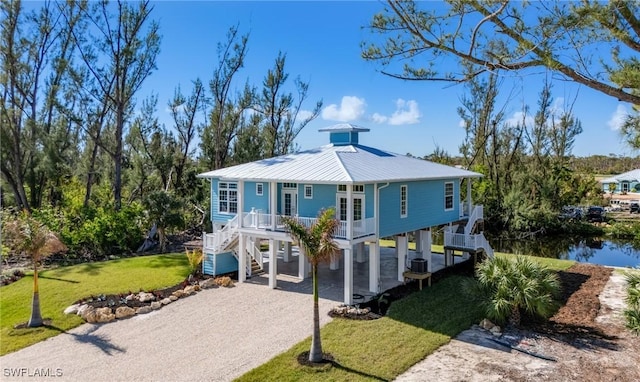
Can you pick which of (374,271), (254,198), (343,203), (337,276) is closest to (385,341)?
(374,271)

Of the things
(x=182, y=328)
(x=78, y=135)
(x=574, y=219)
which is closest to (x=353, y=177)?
(x=182, y=328)

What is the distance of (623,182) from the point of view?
52.3m

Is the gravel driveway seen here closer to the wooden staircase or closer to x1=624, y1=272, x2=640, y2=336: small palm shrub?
the wooden staircase

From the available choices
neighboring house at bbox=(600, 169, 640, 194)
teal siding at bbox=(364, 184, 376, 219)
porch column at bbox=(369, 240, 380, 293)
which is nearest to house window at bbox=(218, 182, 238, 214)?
teal siding at bbox=(364, 184, 376, 219)

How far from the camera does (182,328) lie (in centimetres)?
1216

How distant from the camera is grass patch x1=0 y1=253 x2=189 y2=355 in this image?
12094 millimetres

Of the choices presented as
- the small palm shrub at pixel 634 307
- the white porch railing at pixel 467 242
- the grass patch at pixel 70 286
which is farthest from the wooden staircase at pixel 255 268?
the small palm shrub at pixel 634 307

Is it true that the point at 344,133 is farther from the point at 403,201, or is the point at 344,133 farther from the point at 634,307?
the point at 634,307

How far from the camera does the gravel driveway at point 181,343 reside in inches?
378

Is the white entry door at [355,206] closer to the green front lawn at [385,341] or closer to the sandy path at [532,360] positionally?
the green front lawn at [385,341]

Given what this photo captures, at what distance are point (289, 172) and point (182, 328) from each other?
260 inches

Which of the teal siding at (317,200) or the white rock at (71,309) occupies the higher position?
the teal siding at (317,200)

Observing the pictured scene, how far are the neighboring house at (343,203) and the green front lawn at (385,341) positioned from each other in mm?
1918

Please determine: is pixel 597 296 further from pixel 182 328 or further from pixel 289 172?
pixel 182 328
